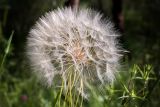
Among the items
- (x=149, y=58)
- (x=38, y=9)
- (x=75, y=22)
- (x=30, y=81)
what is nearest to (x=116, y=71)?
(x=75, y=22)

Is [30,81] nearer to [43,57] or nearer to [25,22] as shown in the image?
[25,22]

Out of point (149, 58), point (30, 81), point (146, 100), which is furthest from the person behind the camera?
point (30, 81)

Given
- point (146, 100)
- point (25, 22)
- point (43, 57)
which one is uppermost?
point (25, 22)

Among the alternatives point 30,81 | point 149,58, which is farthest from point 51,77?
point 30,81

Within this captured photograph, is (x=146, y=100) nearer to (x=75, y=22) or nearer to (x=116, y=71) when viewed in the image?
(x=116, y=71)

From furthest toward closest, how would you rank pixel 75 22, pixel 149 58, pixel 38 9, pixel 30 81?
pixel 38 9
pixel 30 81
pixel 149 58
pixel 75 22

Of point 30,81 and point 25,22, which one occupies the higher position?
point 25,22

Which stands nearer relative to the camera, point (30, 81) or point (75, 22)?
point (75, 22)
